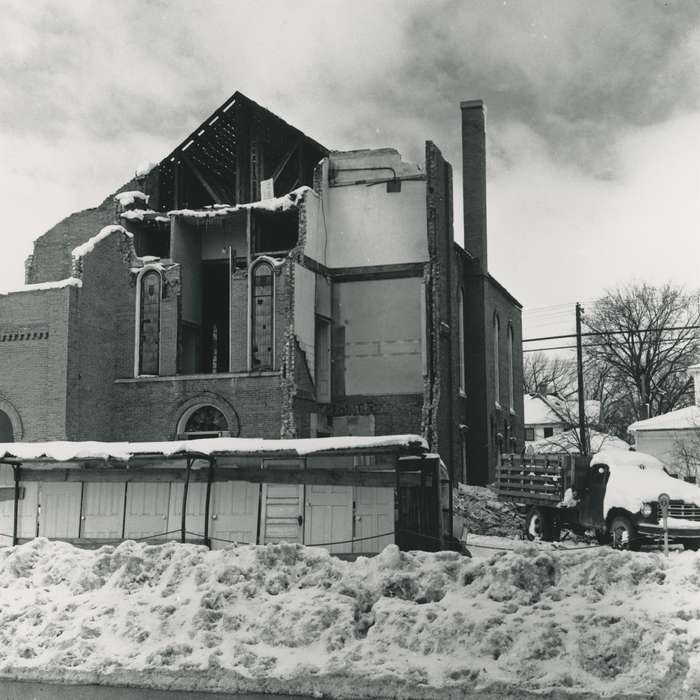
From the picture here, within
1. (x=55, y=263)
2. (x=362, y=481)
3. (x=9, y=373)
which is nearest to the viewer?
(x=362, y=481)

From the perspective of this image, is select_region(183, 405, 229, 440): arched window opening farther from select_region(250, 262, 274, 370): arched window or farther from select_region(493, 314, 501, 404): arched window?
select_region(493, 314, 501, 404): arched window

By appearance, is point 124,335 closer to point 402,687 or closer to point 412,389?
point 412,389

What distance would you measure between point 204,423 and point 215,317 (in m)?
4.98

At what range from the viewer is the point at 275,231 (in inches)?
1324

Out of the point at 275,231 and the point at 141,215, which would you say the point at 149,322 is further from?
the point at 275,231

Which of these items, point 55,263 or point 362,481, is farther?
point 55,263

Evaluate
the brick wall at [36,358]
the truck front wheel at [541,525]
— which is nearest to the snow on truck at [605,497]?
the truck front wheel at [541,525]

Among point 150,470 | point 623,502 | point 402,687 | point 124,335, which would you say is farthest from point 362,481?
point 124,335

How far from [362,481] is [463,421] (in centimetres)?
1813

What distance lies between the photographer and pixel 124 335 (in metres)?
31.6

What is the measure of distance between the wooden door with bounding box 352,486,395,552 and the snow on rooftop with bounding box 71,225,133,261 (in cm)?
1643

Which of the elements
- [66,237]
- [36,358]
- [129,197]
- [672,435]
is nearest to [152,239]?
[129,197]

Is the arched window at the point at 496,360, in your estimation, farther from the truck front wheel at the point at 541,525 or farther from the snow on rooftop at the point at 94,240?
the snow on rooftop at the point at 94,240

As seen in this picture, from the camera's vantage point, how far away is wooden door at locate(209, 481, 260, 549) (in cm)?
1795
